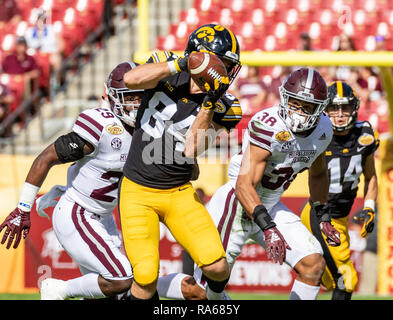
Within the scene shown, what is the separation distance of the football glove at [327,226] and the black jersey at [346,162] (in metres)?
0.52

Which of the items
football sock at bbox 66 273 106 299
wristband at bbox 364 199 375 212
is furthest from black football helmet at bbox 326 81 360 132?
football sock at bbox 66 273 106 299

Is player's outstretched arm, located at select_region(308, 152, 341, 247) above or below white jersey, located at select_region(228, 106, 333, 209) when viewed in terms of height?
below

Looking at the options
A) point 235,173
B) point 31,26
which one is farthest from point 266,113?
point 31,26

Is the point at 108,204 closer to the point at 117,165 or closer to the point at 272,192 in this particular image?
the point at 117,165

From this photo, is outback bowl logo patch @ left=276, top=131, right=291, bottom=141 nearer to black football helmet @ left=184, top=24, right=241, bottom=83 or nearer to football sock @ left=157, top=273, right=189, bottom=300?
black football helmet @ left=184, top=24, right=241, bottom=83

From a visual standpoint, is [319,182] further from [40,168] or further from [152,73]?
[40,168]

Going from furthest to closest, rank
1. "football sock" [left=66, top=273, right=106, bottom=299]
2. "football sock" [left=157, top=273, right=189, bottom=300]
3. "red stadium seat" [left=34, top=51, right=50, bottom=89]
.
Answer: "red stadium seat" [left=34, top=51, right=50, bottom=89] → "football sock" [left=157, top=273, right=189, bottom=300] → "football sock" [left=66, top=273, right=106, bottom=299]

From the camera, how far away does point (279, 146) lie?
526 cm

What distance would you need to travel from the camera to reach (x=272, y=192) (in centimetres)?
554

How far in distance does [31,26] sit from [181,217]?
6.98 m

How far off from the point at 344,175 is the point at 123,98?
208 centimetres

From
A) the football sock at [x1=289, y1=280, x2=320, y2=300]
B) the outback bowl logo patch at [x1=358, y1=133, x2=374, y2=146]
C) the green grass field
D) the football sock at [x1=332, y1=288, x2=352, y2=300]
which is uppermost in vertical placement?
the outback bowl logo patch at [x1=358, y1=133, x2=374, y2=146]

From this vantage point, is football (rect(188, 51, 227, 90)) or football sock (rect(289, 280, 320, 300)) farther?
football sock (rect(289, 280, 320, 300))

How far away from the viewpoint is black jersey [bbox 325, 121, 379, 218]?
6.31m
